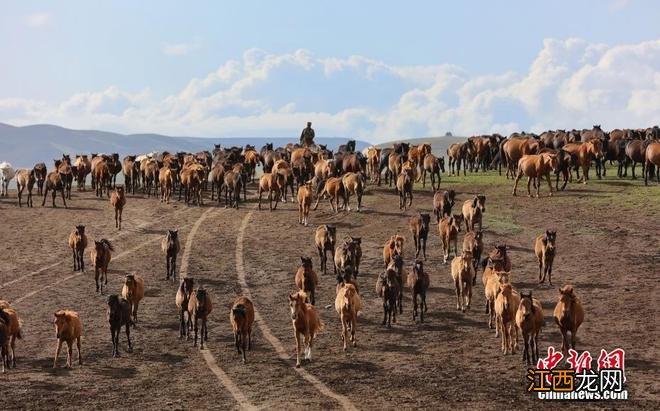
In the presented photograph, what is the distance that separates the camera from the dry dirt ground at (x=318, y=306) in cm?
1816

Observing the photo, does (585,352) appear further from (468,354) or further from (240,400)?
(240,400)

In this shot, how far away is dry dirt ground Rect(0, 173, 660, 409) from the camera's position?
18.2 m

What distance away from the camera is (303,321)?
66.4ft

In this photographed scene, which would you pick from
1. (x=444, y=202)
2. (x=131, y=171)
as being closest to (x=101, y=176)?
(x=131, y=171)

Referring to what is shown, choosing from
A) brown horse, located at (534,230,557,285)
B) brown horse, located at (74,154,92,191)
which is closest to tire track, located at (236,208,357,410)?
brown horse, located at (534,230,557,285)

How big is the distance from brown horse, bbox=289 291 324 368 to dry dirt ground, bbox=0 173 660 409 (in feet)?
1.46

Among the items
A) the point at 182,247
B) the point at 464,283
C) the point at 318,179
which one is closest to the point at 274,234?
the point at 182,247

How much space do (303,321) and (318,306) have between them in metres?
5.53

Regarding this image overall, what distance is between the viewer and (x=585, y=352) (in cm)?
1988

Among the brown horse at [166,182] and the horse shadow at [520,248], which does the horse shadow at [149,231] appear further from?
the horse shadow at [520,248]

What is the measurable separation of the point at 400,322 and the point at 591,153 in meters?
24.0

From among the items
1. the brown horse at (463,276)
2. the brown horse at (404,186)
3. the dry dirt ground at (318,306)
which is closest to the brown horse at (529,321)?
the dry dirt ground at (318,306)

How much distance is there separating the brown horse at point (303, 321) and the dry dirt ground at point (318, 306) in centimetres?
45

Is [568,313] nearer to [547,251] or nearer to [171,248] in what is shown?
[547,251]
